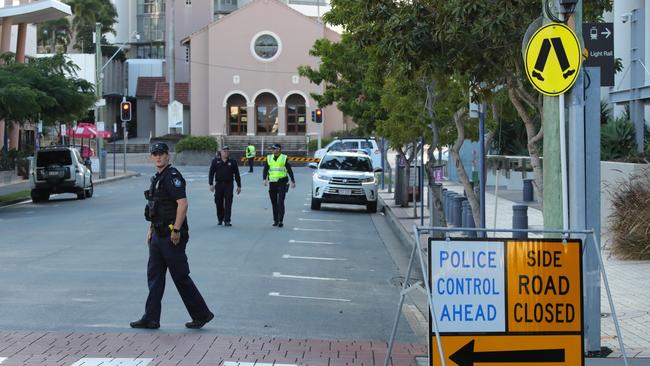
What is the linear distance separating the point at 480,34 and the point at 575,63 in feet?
10.8

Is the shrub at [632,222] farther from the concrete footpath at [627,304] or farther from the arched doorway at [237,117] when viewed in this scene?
the arched doorway at [237,117]

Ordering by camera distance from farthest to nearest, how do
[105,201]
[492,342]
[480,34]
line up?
[105,201], [480,34], [492,342]

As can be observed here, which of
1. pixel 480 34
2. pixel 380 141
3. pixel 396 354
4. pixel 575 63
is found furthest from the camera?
pixel 380 141

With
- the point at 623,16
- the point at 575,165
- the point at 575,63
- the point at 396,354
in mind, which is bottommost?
the point at 396,354

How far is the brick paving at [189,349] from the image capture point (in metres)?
7.93

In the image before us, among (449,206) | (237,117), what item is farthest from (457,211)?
(237,117)

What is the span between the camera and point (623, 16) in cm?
2455

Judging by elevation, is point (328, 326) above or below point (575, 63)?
below

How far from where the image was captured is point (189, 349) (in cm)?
834

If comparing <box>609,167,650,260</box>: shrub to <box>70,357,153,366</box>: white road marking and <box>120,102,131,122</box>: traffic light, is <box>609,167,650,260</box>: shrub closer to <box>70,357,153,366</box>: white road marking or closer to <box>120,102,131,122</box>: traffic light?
<box>70,357,153,366</box>: white road marking

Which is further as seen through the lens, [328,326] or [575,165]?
[328,326]

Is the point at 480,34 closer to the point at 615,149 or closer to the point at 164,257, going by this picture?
the point at 164,257

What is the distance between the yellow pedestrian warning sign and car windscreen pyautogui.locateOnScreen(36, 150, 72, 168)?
25.1 m

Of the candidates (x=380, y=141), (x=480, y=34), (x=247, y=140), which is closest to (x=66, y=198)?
(x=380, y=141)
